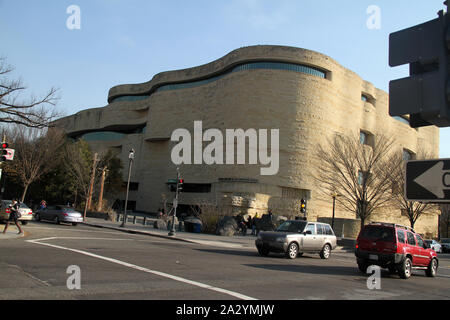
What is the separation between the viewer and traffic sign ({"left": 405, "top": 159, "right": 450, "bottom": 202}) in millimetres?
3193

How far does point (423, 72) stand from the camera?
3.09 meters

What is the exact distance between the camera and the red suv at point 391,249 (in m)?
12.1

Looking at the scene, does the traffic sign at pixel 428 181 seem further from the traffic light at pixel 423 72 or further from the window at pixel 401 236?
the window at pixel 401 236

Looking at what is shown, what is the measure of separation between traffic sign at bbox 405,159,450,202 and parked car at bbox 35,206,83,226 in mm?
26916

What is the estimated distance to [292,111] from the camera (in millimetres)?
52188

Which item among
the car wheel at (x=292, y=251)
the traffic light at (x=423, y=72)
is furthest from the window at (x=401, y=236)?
the traffic light at (x=423, y=72)

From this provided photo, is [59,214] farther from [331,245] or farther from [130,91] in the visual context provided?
[130,91]

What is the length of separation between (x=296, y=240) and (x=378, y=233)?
407 cm

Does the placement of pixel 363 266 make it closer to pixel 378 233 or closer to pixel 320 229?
pixel 378 233

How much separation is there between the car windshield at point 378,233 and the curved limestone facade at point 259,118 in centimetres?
3106
